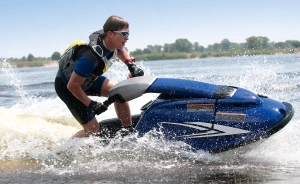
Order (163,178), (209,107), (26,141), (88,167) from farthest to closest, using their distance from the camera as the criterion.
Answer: (26,141) → (88,167) → (209,107) → (163,178)

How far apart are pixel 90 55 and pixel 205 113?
1336 mm

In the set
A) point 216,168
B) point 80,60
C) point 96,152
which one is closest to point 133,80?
point 80,60

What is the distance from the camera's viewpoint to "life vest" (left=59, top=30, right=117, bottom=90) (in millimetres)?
4461

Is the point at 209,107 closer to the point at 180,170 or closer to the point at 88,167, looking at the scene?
the point at 180,170

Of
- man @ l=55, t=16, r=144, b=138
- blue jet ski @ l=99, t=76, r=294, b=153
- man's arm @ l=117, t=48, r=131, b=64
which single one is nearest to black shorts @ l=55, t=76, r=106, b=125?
man @ l=55, t=16, r=144, b=138

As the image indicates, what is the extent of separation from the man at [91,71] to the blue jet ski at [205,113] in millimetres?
297

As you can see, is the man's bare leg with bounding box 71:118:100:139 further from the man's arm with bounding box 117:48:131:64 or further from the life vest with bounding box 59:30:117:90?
the man's arm with bounding box 117:48:131:64

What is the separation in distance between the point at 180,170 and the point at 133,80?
109cm

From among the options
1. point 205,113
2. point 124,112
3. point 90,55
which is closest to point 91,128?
point 124,112

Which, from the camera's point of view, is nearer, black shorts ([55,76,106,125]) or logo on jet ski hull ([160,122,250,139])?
logo on jet ski hull ([160,122,250,139])

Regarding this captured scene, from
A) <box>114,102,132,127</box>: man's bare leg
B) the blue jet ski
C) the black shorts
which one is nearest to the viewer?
the blue jet ski

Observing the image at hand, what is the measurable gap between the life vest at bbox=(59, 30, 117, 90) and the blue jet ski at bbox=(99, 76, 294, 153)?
0.28m

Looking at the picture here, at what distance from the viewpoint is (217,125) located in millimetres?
4316

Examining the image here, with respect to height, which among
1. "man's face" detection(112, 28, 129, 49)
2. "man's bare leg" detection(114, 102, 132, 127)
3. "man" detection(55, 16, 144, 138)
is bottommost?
"man's bare leg" detection(114, 102, 132, 127)
